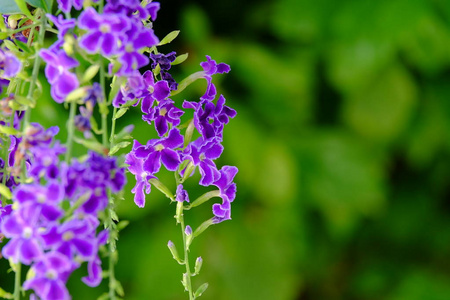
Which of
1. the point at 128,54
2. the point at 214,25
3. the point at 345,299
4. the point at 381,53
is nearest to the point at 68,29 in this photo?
the point at 128,54

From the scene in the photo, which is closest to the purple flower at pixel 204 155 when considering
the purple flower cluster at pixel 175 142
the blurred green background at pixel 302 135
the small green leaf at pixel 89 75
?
the purple flower cluster at pixel 175 142

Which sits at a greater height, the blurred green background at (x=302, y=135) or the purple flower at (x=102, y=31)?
the purple flower at (x=102, y=31)

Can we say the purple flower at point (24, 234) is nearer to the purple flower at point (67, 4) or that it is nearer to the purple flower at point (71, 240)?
the purple flower at point (71, 240)

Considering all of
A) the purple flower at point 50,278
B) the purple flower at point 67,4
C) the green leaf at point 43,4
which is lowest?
the purple flower at point 50,278

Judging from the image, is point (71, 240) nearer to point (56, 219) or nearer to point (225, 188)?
point (56, 219)

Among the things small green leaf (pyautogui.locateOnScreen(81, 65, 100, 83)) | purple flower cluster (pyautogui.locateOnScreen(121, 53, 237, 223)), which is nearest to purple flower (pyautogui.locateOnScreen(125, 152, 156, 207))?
purple flower cluster (pyautogui.locateOnScreen(121, 53, 237, 223))
